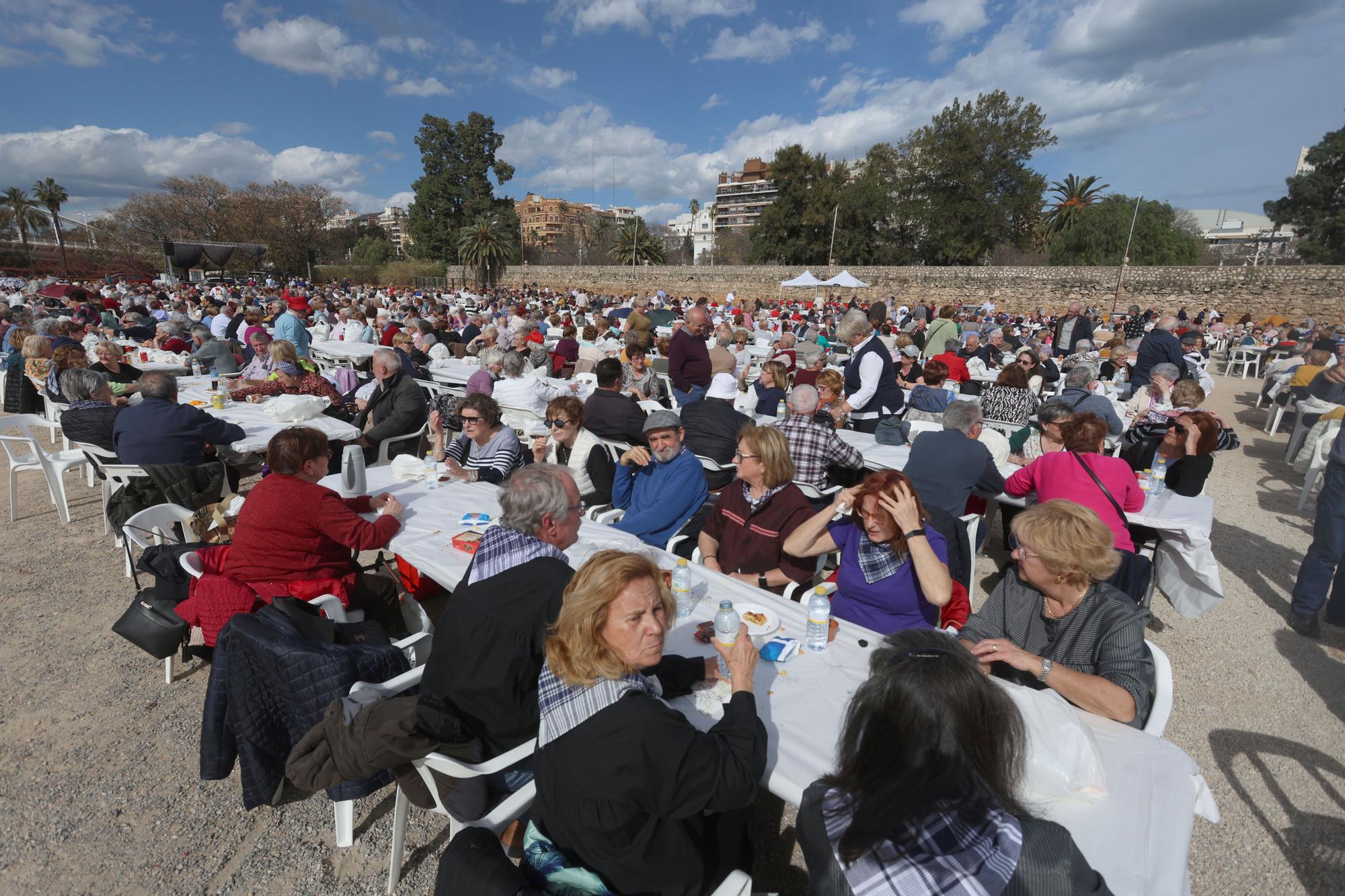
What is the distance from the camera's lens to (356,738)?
5.55 feet

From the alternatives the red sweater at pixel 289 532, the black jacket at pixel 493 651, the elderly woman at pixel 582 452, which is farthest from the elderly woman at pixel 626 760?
the elderly woman at pixel 582 452

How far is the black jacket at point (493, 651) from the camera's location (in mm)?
1742

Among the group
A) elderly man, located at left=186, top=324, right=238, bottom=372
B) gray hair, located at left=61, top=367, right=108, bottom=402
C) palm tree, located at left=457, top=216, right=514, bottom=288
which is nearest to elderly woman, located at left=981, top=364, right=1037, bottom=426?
gray hair, located at left=61, top=367, right=108, bottom=402

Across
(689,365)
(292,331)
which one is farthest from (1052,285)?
(292,331)

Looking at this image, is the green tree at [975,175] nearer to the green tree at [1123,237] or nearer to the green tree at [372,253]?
the green tree at [1123,237]

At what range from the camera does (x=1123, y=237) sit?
34750mm

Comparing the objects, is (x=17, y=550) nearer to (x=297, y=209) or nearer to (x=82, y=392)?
(x=82, y=392)

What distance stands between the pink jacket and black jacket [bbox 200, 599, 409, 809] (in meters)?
3.26

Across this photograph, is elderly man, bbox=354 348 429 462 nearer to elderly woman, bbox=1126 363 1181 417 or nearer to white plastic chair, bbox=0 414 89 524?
white plastic chair, bbox=0 414 89 524

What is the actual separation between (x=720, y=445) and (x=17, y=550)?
17.0 feet

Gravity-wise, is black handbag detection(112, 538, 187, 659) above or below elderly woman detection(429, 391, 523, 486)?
below

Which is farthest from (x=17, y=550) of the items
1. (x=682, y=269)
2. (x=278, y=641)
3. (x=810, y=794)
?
(x=682, y=269)

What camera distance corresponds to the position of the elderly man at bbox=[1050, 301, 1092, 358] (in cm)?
1005

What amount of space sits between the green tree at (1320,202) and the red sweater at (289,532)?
4609 cm
